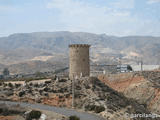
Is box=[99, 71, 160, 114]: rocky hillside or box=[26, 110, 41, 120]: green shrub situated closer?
box=[26, 110, 41, 120]: green shrub

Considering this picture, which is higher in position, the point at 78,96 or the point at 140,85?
the point at 78,96

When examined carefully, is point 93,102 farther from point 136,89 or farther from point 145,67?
point 145,67

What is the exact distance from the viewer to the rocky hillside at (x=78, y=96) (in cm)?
3102

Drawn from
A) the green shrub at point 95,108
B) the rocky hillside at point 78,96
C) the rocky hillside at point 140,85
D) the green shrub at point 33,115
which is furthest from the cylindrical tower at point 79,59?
the green shrub at point 33,115

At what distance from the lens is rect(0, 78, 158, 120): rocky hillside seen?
1221 inches

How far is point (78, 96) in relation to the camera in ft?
111

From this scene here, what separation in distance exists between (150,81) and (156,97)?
4501 millimetres

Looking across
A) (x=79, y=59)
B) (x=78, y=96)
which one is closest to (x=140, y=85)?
(x=79, y=59)

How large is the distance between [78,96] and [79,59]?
6.69 m

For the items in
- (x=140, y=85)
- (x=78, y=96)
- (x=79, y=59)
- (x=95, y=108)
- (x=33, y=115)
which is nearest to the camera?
(x=33, y=115)

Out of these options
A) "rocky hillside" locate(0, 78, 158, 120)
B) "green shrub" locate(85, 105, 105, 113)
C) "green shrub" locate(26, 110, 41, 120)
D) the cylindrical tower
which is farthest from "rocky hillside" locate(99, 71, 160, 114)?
"green shrub" locate(26, 110, 41, 120)

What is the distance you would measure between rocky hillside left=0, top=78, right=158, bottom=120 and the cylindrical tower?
1660 mm

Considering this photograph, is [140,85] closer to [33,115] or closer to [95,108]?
[95,108]

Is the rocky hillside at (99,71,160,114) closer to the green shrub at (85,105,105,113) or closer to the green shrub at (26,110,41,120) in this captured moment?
the green shrub at (85,105,105,113)
